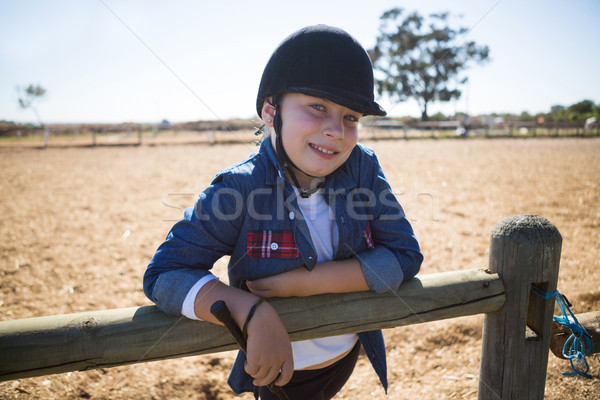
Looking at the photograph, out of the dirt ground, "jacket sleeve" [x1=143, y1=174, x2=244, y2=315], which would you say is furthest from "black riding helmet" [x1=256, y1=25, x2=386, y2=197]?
the dirt ground

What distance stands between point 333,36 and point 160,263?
935 millimetres

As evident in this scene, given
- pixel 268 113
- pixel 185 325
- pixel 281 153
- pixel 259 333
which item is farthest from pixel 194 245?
pixel 268 113

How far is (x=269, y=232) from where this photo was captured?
1.24 metres

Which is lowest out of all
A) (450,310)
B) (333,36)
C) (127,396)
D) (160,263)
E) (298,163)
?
(127,396)

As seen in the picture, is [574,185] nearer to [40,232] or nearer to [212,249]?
[212,249]

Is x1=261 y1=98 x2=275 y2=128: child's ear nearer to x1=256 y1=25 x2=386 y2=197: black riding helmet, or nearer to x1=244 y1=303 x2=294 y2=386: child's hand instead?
x1=256 y1=25 x2=386 y2=197: black riding helmet

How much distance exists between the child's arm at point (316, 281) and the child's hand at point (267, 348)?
0.59 feet

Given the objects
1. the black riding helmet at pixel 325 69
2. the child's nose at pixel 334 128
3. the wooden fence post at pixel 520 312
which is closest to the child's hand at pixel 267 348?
the child's nose at pixel 334 128

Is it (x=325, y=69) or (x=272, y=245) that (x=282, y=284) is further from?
(x=325, y=69)

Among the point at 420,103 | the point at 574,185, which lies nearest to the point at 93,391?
the point at 574,185

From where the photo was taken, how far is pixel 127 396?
7.76ft

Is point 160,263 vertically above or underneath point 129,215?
above

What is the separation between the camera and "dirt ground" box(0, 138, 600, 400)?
2459 mm

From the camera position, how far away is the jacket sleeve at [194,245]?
1.01 m
